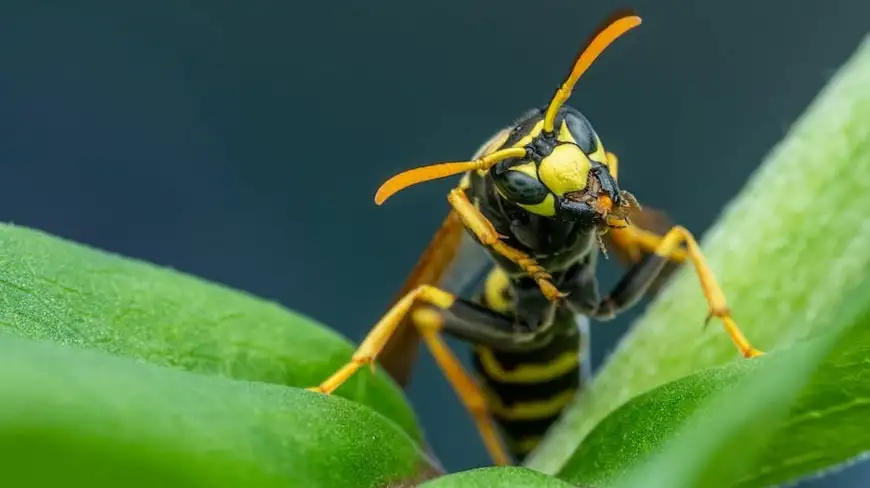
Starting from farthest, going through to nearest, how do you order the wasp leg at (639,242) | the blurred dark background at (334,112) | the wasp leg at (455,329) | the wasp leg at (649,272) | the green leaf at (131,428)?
the blurred dark background at (334,112) < the wasp leg at (639,242) < the wasp leg at (455,329) < the wasp leg at (649,272) < the green leaf at (131,428)

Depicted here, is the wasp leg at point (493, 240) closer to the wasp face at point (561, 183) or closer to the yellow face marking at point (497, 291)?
the wasp face at point (561, 183)

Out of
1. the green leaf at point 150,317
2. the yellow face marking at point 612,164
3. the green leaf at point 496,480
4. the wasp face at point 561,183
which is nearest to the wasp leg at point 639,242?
the yellow face marking at point 612,164

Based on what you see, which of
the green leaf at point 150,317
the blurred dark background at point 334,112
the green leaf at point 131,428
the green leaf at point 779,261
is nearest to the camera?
the green leaf at point 131,428

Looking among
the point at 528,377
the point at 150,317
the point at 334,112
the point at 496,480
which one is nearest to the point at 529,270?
the point at 528,377

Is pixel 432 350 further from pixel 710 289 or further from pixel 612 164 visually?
pixel 710 289

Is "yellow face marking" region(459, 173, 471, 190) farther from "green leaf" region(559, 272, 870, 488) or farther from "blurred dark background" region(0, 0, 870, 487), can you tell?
"blurred dark background" region(0, 0, 870, 487)

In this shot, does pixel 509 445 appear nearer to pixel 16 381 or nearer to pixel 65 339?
pixel 65 339

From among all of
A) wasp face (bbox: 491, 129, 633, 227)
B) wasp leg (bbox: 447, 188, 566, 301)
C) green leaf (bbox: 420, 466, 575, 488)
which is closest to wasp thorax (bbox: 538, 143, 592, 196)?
wasp face (bbox: 491, 129, 633, 227)

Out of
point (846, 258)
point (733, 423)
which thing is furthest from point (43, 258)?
point (846, 258)
